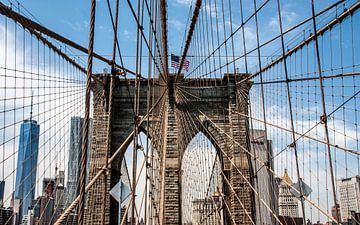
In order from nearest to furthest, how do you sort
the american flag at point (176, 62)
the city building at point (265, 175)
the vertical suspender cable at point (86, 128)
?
the vertical suspender cable at point (86, 128)
the city building at point (265, 175)
the american flag at point (176, 62)

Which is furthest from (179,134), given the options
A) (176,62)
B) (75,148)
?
(75,148)

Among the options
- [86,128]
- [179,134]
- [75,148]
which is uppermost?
[179,134]

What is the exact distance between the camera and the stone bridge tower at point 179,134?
476 inches

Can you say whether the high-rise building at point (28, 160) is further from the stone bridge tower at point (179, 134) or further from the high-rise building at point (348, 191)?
the high-rise building at point (348, 191)

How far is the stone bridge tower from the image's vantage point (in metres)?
12.1

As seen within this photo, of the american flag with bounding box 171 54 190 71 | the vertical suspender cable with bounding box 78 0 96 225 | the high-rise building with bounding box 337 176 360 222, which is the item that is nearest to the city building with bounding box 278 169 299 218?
the high-rise building with bounding box 337 176 360 222

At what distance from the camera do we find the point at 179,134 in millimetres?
12383

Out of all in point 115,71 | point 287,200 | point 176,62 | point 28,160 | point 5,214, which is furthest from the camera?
point 287,200

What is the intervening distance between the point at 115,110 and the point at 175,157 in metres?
3.07

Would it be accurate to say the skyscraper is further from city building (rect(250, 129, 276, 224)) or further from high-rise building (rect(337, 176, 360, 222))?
high-rise building (rect(337, 176, 360, 222))

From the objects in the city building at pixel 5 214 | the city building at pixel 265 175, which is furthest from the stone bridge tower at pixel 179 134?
the city building at pixel 5 214

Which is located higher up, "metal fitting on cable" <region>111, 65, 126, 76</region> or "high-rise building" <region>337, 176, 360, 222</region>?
"metal fitting on cable" <region>111, 65, 126, 76</region>

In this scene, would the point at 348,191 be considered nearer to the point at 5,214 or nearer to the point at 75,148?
the point at 75,148

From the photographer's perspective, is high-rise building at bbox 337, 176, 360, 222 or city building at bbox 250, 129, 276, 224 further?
high-rise building at bbox 337, 176, 360, 222
